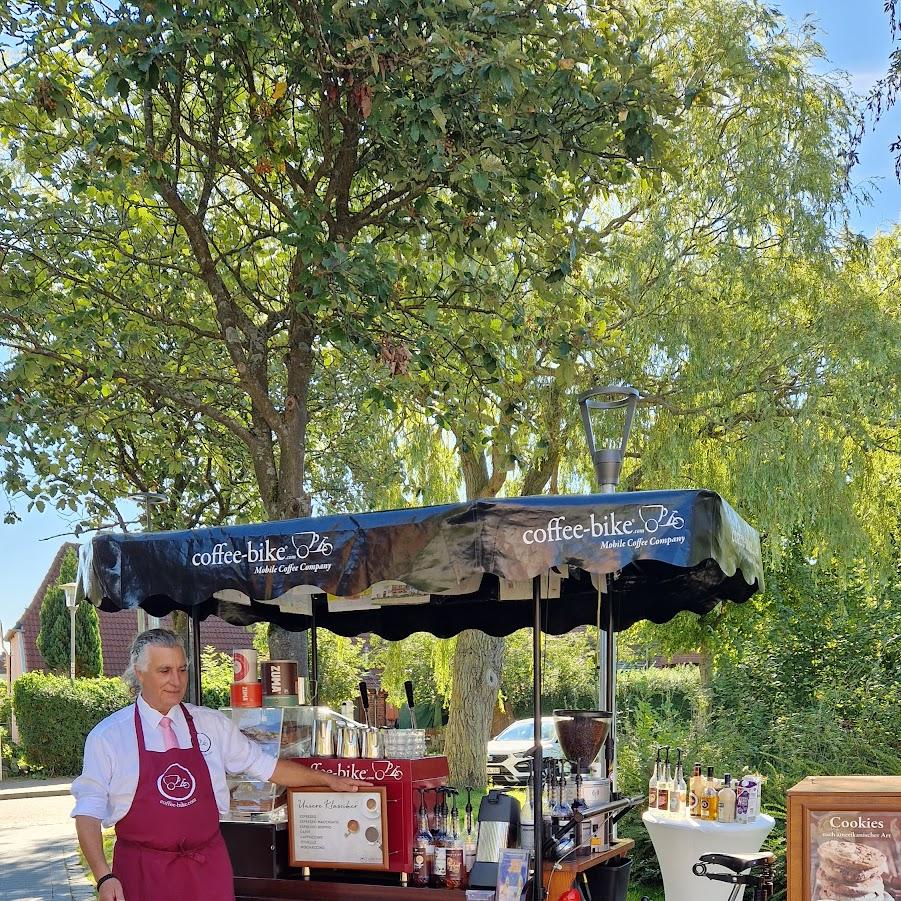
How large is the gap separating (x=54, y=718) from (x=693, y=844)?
2323 cm

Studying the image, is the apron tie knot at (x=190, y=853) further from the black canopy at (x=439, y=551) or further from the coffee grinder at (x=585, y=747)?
the coffee grinder at (x=585, y=747)

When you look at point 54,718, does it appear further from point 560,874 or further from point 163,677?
point 163,677

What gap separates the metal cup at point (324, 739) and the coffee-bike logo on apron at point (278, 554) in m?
1.25

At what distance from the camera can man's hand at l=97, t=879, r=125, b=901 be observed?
456 cm

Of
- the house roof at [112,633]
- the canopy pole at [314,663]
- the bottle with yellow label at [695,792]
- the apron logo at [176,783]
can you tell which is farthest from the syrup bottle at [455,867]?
the house roof at [112,633]

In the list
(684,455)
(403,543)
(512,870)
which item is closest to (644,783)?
(684,455)

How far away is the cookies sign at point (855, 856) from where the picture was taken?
166 inches

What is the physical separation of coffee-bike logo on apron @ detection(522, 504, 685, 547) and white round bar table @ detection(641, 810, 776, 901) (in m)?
3.15

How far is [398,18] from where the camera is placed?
9.23m

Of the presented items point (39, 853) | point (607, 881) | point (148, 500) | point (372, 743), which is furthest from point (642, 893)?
point (39, 853)

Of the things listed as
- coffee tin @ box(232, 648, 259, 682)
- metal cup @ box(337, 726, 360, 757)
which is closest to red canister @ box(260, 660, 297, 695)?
coffee tin @ box(232, 648, 259, 682)

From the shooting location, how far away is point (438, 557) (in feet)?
17.8

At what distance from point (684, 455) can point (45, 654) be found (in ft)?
77.3

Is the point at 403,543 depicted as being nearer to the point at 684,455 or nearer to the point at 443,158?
the point at 443,158
